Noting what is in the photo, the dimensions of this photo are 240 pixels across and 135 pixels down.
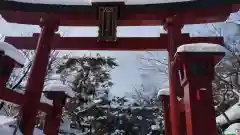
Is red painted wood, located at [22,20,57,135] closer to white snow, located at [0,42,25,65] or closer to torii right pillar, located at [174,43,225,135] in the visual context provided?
white snow, located at [0,42,25,65]

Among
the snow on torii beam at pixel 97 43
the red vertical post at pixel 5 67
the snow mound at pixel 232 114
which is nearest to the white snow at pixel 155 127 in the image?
the snow mound at pixel 232 114

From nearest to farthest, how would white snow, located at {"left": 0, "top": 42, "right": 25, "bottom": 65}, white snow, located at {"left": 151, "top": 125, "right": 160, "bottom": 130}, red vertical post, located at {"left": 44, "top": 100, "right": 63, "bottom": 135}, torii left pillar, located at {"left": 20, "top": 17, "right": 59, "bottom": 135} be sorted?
white snow, located at {"left": 0, "top": 42, "right": 25, "bottom": 65}, torii left pillar, located at {"left": 20, "top": 17, "right": 59, "bottom": 135}, red vertical post, located at {"left": 44, "top": 100, "right": 63, "bottom": 135}, white snow, located at {"left": 151, "top": 125, "right": 160, "bottom": 130}

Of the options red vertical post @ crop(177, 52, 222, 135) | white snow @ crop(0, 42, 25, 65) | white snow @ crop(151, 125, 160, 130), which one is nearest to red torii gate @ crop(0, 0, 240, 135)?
white snow @ crop(0, 42, 25, 65)

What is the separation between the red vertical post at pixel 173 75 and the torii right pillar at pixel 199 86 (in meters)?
1.26

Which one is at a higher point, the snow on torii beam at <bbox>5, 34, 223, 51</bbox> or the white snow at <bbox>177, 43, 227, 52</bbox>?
the snow on torii beam at <bbox>5, 34, 223, 51</bbox>

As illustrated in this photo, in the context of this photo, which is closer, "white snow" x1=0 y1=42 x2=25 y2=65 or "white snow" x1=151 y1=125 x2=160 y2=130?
"white snow" x1=0 y1=42 x2=25 y2=65

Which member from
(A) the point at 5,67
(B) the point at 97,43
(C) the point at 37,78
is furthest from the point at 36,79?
(B) the point at 97,43

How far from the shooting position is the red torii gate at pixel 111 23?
501 centimetres

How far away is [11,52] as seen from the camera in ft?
11.5

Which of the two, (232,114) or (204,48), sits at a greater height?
(204,48)

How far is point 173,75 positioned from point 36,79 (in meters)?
2.67

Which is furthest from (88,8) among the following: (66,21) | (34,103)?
(34,103)

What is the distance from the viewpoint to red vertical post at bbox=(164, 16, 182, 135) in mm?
4500

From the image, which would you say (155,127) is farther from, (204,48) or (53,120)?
(204,48)
